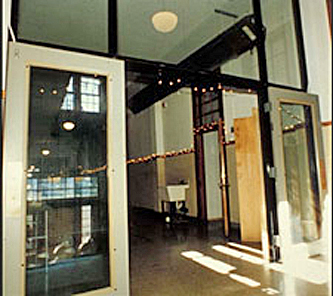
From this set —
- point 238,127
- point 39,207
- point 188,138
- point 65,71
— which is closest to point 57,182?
point 39,207

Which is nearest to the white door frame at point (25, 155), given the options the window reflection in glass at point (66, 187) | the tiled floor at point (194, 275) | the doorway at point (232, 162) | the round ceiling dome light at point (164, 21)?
the window reflection in glass at point (66, 187)

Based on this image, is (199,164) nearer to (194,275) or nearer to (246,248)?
(246,248)

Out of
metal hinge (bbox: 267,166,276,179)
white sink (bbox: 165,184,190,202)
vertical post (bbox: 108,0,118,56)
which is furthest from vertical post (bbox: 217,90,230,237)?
vertical post (bbox: 108,0,118,56)

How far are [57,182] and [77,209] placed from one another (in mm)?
283

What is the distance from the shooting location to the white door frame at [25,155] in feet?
7.05

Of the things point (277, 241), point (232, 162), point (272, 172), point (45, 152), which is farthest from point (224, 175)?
point (45, 152)

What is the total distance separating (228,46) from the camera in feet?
13.1

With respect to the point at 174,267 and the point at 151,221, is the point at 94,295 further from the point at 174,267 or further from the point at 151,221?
the point at 151,221

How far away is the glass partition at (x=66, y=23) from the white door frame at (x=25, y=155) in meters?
0.15

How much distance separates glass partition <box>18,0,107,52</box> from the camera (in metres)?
2.48

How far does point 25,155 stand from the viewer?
7.41ft

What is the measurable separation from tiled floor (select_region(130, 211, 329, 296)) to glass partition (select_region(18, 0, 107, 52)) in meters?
2.35

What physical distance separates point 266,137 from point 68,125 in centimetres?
245

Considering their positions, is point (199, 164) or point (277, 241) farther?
point (199, 164)
